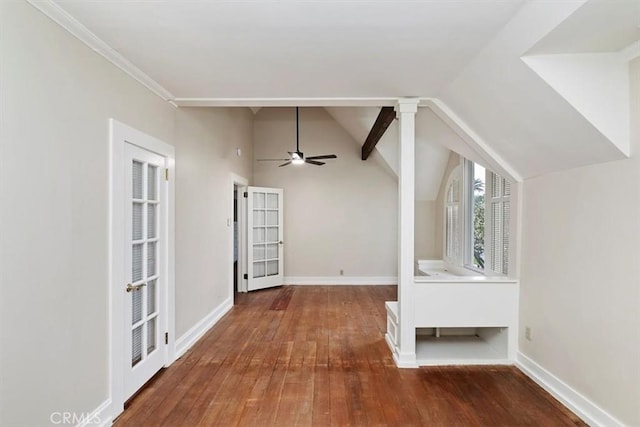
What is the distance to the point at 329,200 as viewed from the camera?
22.4 feet

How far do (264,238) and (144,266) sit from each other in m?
3.69

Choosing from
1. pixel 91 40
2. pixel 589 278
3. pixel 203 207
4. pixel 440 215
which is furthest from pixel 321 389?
pixel 440 215

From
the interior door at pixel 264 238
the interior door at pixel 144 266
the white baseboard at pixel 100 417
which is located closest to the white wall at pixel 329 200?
the interior door at pixel 264 238

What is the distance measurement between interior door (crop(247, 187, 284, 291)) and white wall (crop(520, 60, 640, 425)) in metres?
4.47

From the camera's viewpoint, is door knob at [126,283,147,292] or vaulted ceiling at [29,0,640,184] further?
door knob at [126,283,147,292]

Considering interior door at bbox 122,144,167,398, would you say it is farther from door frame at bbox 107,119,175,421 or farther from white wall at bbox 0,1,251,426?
white wall at bbox 0,1,251,426

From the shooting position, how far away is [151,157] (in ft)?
9.26

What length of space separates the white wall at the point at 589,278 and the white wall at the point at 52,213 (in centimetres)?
337

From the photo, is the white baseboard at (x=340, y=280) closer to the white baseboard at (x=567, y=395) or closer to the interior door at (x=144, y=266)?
the white baseboard at (x=567, y=395)

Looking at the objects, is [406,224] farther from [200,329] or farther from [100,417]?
[100,417]

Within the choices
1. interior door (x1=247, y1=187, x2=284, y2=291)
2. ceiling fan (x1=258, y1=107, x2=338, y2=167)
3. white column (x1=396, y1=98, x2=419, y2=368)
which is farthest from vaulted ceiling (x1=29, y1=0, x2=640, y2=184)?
interior door (x1=247, y1=187, x2=284, y2=291)

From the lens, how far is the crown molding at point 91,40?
173cm

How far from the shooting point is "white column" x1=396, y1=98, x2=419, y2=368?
3.19 metres

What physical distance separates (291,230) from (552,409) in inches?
202
